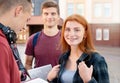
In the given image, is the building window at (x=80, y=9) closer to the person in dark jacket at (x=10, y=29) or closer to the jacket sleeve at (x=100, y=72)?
the jacket sleeve at (x=100, y=72)

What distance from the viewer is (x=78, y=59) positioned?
299 centimetres

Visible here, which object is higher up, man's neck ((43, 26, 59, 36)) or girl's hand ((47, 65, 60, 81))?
man's neck ((43, 26, 59, 36))

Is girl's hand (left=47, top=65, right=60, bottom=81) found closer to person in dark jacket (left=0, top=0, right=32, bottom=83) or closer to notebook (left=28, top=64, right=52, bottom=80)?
notebook (left=28, top=64, right=52, bottom=80)

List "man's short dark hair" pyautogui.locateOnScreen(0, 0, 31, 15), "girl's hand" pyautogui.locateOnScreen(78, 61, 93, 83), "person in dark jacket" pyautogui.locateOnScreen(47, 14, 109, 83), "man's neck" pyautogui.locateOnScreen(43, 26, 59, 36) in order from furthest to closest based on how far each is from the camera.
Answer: "man's neck" pyautogui.locateOnScreen(43, 26, 59, 36) → "person in dark jacket" pyautogui.locateOnScreen(47, 14, 109, 83) → "girl's hand" pyautogui.locateOnScreen(78, 61, 93, 83) → "man's short dark hair" pyautogui.locateOnScreen(0, 0, 31, 15)

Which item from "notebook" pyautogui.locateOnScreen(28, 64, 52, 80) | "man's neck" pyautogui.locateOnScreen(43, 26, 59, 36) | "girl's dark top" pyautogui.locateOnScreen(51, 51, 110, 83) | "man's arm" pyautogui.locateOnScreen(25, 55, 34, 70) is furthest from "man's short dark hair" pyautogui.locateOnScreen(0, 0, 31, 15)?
"man's arm" pyautogui.locateOnScreen(25, 55, 34, 70)

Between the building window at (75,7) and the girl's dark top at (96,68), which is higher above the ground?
the girl's dark top at (96,68)

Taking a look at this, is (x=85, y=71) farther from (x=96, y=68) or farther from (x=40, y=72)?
(x=40, y=72)

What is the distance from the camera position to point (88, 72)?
2.72 m

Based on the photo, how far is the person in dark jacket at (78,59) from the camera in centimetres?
285

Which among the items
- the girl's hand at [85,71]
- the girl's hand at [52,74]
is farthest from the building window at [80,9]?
the girl's hand at [85,71]

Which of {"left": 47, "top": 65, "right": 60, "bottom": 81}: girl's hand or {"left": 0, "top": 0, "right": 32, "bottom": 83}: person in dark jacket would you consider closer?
{"left": 0, "top": 0, "right": 32, "bottom": 83}: person in dark jacket

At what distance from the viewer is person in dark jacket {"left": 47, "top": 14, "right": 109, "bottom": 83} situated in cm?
285

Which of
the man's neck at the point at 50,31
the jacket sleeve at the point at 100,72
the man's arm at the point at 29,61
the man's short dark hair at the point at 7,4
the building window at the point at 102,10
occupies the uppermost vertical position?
the man's short dark hair at the point at 7,4

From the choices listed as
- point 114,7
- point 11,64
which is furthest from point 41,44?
point 114,7
